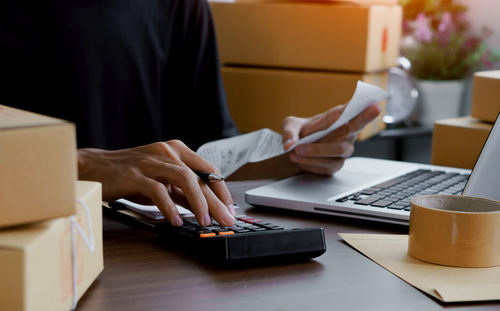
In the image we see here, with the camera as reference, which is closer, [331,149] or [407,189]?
[407,189]

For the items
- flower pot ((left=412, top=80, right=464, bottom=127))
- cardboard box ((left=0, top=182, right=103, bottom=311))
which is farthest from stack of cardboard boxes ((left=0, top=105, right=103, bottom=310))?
flower pot ((left=412, top=80, right=464, bottom=127))

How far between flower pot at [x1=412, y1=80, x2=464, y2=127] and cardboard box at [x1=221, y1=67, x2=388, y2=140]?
0.80 m

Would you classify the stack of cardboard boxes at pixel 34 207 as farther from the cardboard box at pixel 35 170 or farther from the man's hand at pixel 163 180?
the man's hand at pixel 163 180

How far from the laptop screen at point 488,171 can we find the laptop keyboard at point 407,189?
0.33 ft

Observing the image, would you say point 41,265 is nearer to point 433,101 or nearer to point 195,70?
point 195,70

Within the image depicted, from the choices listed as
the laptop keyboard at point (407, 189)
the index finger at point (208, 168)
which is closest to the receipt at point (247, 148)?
the laptop keyboard at point (407, 189)

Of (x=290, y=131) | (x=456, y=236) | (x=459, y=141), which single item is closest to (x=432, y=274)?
(x=456, y=236)

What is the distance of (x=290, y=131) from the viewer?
116 cm

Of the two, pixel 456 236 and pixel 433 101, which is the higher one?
pixel 456 236

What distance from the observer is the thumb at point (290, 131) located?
1104 millimetres

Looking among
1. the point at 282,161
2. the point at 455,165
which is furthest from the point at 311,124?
the point at 455,165

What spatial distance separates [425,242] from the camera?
25.0 inches

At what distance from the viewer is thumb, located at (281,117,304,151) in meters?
1.10

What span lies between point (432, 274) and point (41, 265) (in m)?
0.35
